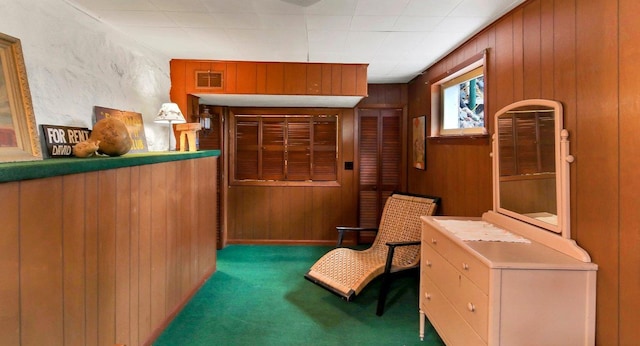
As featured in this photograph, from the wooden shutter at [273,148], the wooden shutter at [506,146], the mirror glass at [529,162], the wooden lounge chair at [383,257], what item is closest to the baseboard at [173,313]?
the wooden lounge chair at [383,257]

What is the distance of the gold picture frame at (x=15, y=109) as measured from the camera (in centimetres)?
Answer: 149

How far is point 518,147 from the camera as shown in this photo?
Answer: 6.65ft

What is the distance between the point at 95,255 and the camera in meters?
1.60

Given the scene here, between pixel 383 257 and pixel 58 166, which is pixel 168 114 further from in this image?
pixel 383 257

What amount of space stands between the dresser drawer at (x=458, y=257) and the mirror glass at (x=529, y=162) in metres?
0.47

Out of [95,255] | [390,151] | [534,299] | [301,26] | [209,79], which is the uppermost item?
[301,26]

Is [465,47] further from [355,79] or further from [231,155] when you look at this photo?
[231,155]

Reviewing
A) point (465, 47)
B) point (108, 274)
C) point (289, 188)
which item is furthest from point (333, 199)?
point (108, 274)

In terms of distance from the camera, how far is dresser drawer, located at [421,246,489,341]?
1.52m

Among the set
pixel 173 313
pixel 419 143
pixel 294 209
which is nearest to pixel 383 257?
pixel 419 143

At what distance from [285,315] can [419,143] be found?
8.07 feet

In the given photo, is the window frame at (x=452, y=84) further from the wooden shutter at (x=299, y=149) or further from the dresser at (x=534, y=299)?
the wooden shutter at (x=299, y=149)

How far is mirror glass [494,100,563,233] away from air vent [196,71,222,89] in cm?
270

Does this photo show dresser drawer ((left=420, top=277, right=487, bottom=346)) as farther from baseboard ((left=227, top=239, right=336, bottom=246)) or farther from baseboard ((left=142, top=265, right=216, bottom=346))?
baseboard ((left=227, top=239, right=336, bottom=246))
